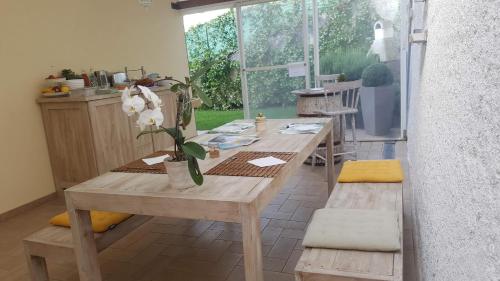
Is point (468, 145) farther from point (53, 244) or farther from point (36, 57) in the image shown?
point (36, 57)

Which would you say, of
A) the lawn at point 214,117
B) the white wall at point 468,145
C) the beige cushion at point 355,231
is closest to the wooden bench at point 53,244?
the beige cushion at point 355,231

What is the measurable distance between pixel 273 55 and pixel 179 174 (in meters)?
4.47

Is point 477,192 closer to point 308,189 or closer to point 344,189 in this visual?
point 344,189

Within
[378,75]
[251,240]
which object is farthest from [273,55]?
[251,240]

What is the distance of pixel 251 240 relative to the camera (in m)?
1.41

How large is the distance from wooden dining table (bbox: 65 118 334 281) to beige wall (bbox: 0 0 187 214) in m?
2.17

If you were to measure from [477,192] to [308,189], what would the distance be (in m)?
2.90

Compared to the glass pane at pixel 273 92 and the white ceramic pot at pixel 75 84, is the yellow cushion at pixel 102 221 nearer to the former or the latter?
the white ceramic pot at pixel 75 84

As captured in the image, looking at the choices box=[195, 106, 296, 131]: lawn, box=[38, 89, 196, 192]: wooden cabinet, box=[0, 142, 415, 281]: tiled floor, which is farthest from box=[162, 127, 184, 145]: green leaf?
box=[195, 106, 296, 131]: lawn

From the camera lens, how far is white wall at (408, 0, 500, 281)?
591mm

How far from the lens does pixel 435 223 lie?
1220 millimetres

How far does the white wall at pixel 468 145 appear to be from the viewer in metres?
0.59

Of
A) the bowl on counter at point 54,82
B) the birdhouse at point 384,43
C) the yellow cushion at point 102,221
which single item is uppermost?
the birdhouse at point 384,43

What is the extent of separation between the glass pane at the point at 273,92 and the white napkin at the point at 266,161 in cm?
388
